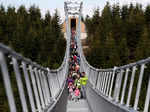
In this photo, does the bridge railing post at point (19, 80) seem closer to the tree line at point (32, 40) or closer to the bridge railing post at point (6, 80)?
the bridge railing post at point (6, 80)

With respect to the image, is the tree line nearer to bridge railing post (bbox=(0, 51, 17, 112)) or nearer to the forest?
the forest

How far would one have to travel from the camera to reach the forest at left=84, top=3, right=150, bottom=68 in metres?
90.2

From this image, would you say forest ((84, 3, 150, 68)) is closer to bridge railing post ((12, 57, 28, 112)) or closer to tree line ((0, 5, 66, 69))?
tree line ((0, 5, 66, 69))

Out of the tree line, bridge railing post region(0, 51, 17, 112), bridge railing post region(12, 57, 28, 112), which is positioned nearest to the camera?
bridge railing post region(0, 51, 17, 112)

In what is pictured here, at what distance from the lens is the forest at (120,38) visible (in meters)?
90.2

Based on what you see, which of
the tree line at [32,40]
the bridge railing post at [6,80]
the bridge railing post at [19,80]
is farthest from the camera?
the tree line at [32,40]

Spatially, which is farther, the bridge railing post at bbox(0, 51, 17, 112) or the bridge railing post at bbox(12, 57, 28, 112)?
the bridge railing post at bbox(12, 57, 28, 112)

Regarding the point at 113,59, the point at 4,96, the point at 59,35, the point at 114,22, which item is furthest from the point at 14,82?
the point at 114,22

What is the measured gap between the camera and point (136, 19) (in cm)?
10656

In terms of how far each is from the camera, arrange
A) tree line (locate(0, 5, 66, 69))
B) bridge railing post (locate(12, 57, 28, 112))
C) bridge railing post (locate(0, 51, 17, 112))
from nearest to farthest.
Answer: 1. bridge railing post (locate(0, 51, 17, 112))
2. bridge railing post (locate(12, 57, 28, 112))
3. tree line (locate(0, 5, 66, 69))

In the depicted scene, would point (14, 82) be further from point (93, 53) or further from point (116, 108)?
point (93, 53)

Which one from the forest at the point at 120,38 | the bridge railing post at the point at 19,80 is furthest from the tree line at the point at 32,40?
the bridge railing post at the point at 19,80

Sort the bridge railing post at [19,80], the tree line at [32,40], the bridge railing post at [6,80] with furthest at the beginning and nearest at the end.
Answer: the tree line at [32,40] → the bridge railing post at [19,80] → the bridge railing post at [6,80]

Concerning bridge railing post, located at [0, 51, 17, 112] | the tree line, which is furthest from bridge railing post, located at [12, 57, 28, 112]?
the tree line
